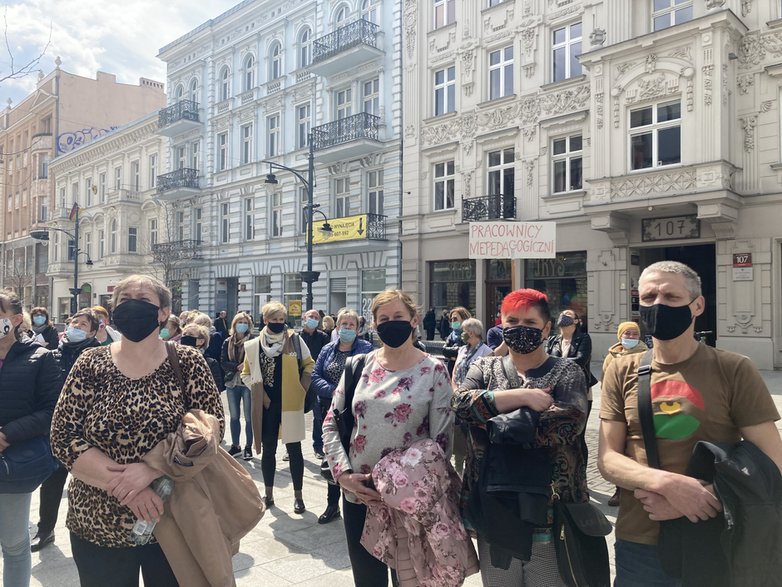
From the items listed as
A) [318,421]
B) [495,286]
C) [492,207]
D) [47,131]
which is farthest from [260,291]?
[47,131]

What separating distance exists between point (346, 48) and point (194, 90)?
13356 millimetres

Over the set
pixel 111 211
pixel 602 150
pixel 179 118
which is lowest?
pixel 602 150

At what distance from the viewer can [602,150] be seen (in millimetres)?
17047

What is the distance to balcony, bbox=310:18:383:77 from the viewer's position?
908 inches

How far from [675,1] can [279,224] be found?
1819 centimetres

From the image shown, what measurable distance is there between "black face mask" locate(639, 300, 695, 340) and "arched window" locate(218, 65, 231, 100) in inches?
1231

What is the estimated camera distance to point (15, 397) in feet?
11.1

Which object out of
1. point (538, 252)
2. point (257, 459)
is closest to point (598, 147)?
point (538, 252)

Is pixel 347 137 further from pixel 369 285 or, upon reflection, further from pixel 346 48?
pixel 369 285

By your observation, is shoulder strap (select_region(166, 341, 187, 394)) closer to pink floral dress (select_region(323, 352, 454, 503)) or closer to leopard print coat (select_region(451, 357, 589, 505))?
pink floral dress (select_region(323, 352, 454, 503))

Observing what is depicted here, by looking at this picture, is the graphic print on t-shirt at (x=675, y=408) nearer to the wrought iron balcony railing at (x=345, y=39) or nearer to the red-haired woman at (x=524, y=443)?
the red-haired woman at (x=524, y=443)

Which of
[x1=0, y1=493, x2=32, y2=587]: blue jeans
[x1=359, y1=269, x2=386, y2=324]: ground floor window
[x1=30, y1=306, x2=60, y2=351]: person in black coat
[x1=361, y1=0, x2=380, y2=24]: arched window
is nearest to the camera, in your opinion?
[x1=0, y1=493, x2=32, y2=587]: blue jeans

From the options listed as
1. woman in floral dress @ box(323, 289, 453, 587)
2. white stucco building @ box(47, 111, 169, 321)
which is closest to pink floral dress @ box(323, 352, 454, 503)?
woman in floral dress @ box(323, 289, 453, 587)

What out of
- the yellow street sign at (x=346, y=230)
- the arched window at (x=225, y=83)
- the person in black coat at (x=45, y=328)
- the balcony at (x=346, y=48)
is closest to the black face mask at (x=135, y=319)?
the person in black coat at (x=45, y=328)
